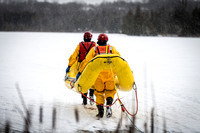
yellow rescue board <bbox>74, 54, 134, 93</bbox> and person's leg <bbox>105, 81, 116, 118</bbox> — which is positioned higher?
yellow rescue board <bbox>74, 54, 134, 93</bbox>

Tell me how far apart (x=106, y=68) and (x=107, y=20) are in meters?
106

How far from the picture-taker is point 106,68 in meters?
3.38

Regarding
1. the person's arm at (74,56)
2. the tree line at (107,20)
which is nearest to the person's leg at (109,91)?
the person's arm at (74,56)

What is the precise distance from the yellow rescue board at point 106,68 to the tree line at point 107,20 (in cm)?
7065

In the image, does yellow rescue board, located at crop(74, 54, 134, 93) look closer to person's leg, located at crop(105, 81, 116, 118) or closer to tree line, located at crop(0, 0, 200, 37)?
→ person's leg, located at crop(105, 81, 116, 118)

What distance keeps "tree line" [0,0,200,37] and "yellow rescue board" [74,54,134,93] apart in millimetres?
70649

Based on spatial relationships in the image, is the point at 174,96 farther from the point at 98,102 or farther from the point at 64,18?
the point at 64,18

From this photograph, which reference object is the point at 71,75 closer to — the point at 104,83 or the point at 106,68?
the point at 104,83

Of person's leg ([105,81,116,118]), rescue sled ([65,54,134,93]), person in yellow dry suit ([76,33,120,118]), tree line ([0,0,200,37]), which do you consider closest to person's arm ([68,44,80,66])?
person in yellow dry suit ([76,33,120,118])

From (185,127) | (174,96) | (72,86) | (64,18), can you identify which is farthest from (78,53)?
(64,18)

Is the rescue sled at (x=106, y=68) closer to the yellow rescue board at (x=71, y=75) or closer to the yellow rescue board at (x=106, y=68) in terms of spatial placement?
the yellow rescue board at (x=106, y=68)

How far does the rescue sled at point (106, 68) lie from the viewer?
333cm

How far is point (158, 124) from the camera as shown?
11.5 ft

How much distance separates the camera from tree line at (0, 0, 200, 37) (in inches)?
2960
